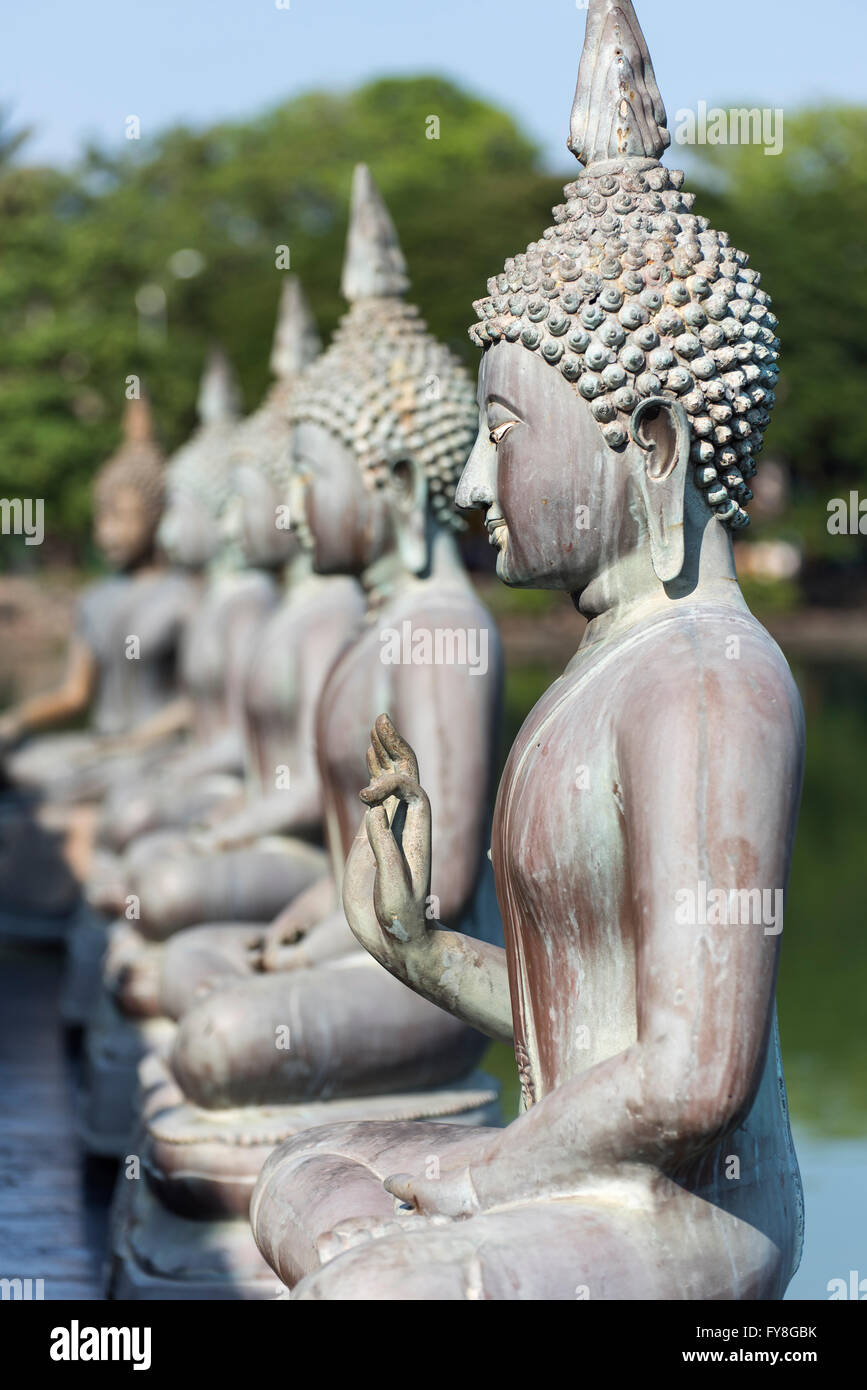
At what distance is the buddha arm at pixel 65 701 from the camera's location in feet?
33.9

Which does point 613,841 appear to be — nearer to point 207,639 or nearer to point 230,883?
point 230,883

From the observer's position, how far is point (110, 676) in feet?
35.3

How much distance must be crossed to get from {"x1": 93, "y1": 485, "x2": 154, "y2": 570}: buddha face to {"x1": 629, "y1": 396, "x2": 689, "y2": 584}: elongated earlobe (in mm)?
8139

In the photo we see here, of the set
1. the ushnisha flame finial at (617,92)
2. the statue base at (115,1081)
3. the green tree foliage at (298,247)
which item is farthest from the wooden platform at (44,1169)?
the green tree foliage at (298,247)

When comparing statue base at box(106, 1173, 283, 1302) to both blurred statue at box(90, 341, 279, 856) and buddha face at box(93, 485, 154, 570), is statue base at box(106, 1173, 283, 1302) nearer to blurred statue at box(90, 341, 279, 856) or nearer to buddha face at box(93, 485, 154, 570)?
blurred statue at box(90, 341, 279, 856)

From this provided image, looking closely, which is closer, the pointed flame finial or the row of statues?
the row of statues

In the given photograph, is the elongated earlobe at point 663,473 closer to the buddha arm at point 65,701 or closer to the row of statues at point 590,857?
the row of statues at point 590,857

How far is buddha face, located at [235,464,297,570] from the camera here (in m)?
8.11

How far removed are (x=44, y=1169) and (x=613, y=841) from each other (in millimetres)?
4155

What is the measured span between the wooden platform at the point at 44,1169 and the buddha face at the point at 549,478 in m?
2.98

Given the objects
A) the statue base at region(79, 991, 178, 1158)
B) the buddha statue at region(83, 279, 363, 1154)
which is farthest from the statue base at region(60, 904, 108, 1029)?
the statue base at region(79, 991, 178, 1158)

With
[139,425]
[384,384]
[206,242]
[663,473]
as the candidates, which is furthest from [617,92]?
[206,242]
